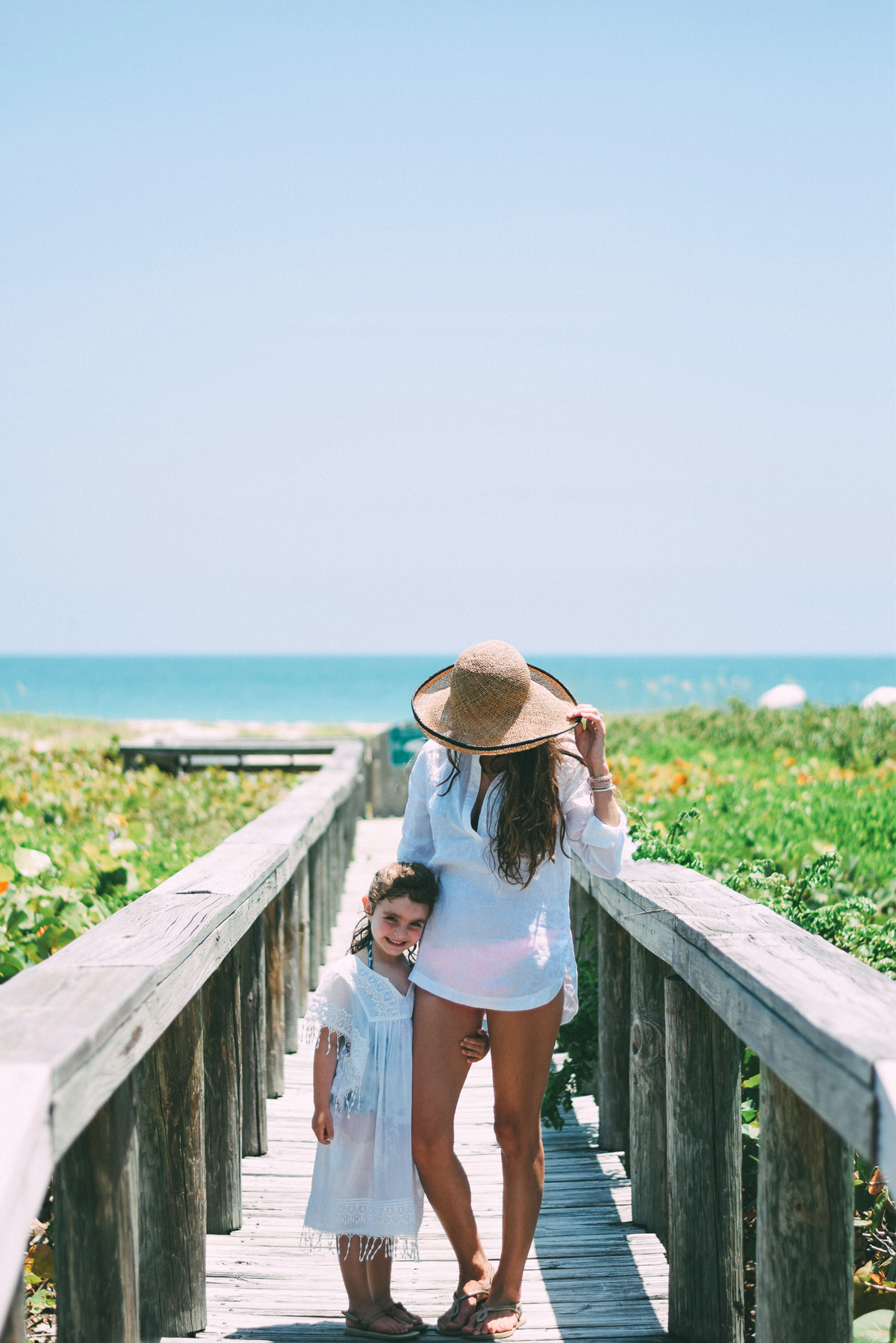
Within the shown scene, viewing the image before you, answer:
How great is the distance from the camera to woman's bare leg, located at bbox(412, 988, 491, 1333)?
2.74 m

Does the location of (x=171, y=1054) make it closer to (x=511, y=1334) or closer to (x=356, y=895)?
(x=511, y=1334)

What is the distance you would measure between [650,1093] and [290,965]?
7.06ft

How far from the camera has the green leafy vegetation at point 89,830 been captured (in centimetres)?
416

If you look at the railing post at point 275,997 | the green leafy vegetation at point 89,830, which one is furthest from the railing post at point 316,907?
the railing post at point 275,997

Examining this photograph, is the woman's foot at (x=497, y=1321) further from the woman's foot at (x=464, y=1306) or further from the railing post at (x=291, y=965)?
the railing post at (x=291, y=965)

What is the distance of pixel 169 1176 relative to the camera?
2.65 metres

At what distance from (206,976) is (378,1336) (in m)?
0.98

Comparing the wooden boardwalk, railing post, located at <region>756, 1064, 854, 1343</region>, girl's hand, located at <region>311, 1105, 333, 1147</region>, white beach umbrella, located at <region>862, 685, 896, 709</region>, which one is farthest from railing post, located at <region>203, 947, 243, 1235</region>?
white beach umbrella, located at <region>862, 685, 896, 709</region>

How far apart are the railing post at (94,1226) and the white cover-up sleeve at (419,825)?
3.35 ft

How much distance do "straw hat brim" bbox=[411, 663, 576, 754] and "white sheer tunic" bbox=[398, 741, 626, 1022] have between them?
13cm

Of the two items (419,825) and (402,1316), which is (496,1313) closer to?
(402,1316)

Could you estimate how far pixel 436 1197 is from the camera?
9.13ft

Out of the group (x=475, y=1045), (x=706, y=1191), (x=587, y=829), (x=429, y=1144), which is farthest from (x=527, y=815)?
(x=706, y=1191)

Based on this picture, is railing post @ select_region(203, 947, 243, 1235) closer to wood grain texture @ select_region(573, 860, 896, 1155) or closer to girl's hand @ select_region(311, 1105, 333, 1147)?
girl's hand @ select_region(311, 1105, 333, 1147)
